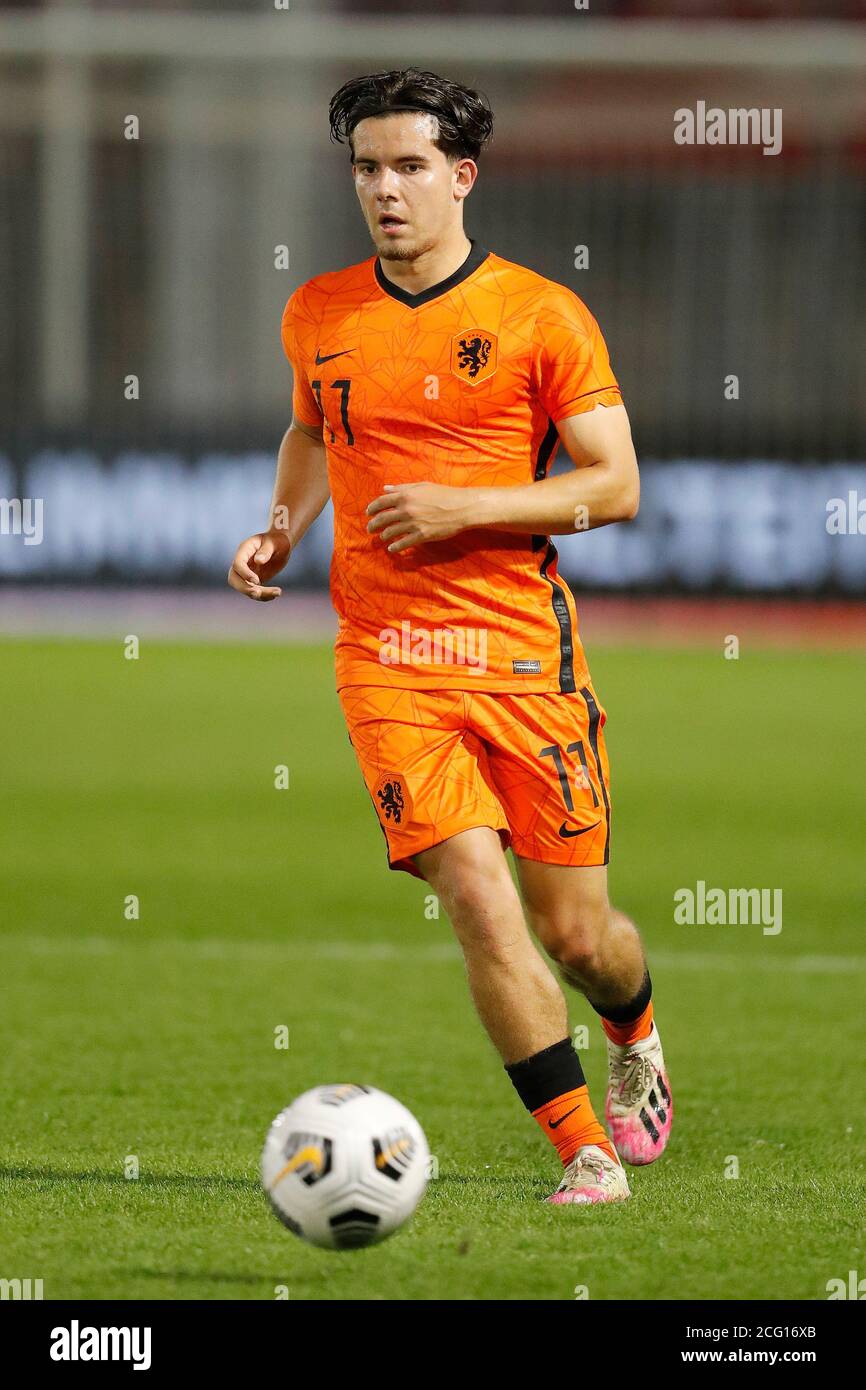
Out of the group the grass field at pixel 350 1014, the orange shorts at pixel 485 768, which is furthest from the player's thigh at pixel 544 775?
the grass field at pixel 350 1014

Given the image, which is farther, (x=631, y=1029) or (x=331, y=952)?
(x=331, y=952)

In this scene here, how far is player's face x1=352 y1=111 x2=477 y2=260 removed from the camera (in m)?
4.68

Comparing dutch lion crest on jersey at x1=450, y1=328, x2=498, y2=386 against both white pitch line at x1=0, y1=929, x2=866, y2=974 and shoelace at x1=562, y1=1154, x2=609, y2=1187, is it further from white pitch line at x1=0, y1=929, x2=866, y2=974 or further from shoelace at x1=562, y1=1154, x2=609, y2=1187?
white pitch line at x1=0, y1=929, x2=866, y2=974

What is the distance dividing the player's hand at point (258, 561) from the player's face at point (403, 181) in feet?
2.53

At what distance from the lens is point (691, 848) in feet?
33.6

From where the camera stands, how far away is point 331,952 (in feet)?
26.5

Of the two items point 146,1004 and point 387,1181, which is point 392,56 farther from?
point 387,1181

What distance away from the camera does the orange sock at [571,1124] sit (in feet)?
15.3

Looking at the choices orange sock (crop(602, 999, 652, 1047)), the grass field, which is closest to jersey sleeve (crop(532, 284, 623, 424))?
orange sock (crop(602, 999, 652, 1047))

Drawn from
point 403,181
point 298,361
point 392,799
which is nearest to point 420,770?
point 392,799

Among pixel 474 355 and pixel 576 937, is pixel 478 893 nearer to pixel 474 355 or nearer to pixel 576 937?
pixel 576 937

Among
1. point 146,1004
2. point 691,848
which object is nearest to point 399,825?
point 146,1004

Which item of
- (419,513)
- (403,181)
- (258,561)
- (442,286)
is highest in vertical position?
(403,181)

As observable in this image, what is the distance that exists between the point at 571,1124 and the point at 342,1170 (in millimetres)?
871
